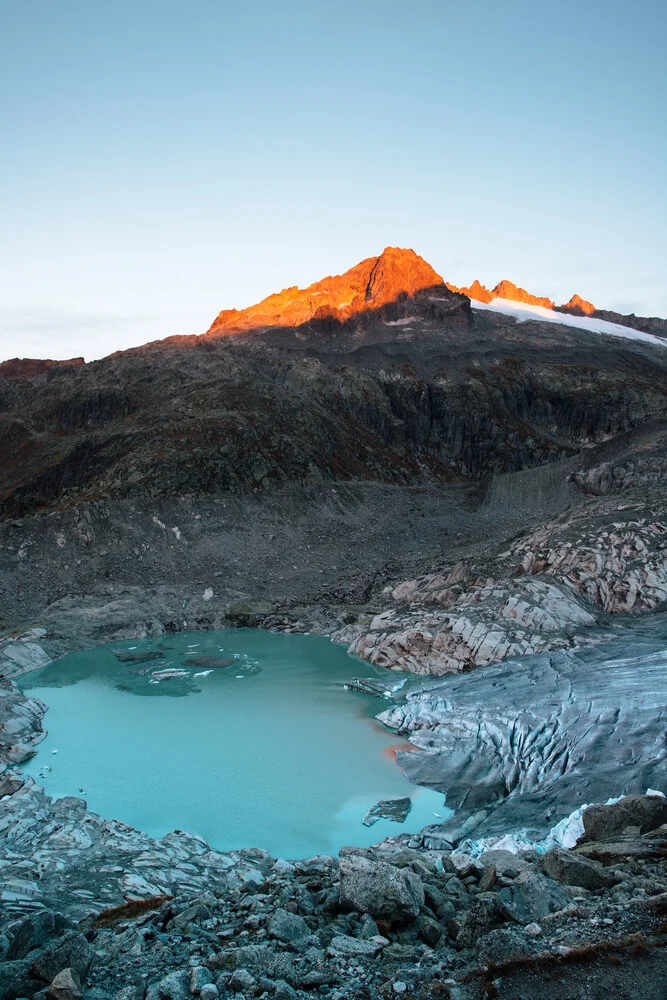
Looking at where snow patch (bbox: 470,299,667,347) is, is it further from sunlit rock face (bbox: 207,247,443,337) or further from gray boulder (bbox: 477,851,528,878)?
gray boulder (bbox: 477,851,528,878)

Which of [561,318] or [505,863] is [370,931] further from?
[561,318]

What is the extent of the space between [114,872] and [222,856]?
2.70 meters

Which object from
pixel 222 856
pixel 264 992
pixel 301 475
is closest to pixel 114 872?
pixel 222 856

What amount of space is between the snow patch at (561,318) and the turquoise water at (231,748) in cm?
12356

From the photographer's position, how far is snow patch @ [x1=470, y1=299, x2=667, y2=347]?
148375 mm

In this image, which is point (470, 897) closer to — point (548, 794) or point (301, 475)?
point (548, 794)

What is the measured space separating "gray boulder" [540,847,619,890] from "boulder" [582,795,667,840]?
3.27 m

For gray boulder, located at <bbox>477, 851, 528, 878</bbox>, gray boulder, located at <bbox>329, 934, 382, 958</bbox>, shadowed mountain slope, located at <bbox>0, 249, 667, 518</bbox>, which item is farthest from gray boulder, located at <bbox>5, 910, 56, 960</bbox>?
shadowed mountain slope, located at <bbox>0, 249, 667, 518</bbox>

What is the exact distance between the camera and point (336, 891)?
1208cm

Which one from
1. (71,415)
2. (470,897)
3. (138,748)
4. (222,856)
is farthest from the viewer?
(71,415)

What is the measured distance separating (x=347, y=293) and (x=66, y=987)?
5099 inches

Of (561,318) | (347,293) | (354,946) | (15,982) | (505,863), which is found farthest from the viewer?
(561,318)

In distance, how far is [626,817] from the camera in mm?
15625

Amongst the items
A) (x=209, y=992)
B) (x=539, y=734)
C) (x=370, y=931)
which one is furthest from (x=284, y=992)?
(x=539, y=734)
